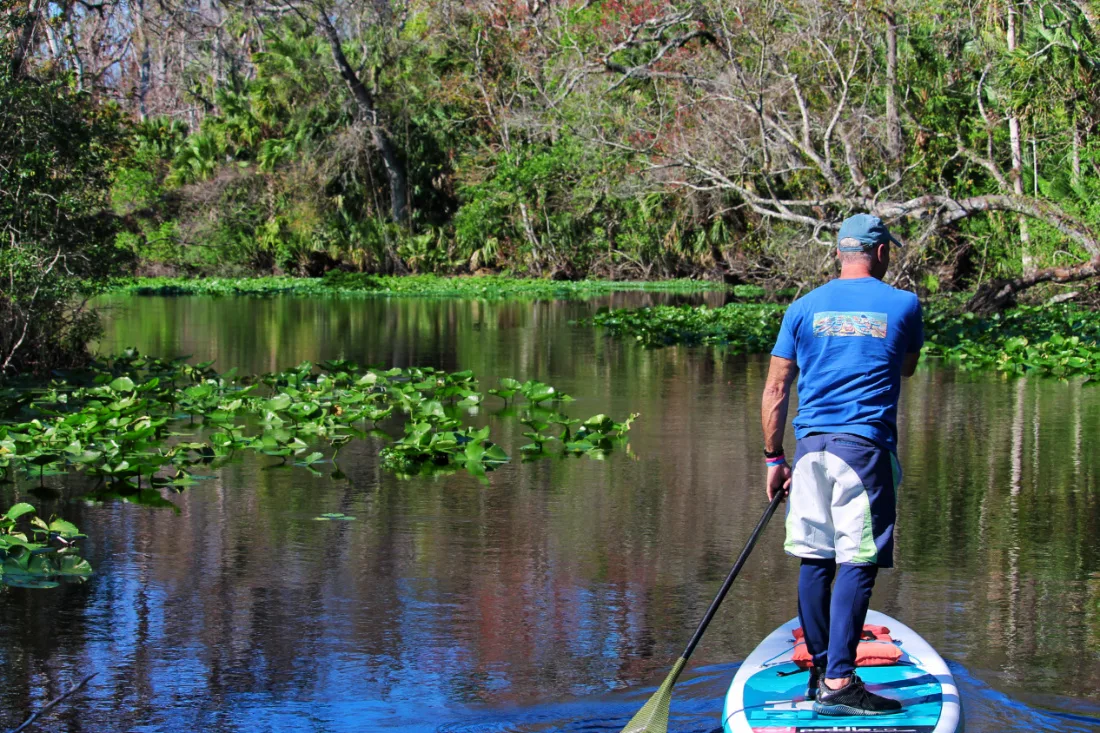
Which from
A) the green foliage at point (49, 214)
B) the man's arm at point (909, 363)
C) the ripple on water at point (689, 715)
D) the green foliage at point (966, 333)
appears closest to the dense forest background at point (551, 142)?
the green foliage at point (49, 214)

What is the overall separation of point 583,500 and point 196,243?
39.0 meters

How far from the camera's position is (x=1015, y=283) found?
22.1 m

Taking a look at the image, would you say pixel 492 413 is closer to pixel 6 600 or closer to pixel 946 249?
pixel 6 600

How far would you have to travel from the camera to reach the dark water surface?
4.91 m

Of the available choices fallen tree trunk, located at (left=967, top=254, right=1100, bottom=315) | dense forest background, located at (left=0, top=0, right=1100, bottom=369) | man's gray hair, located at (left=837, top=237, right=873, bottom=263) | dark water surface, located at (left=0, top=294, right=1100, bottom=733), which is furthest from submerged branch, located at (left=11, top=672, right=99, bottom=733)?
fallen tree trunk, located at (left=967, top=254, right=1100, bottom=315)

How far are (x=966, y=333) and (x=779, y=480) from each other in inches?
615

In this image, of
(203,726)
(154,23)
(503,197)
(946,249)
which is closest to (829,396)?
(203,726)

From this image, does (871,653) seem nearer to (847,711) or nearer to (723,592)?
(847,711)

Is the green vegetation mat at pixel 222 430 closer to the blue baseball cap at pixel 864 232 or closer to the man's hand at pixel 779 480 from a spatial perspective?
the man's hand at pixel 779 480

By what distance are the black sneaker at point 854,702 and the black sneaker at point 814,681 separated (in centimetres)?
14

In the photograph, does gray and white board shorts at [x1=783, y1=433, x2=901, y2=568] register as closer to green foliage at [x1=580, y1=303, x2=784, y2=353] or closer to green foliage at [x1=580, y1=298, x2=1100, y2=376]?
green foliage at [x1=580, y1=298, x2=1100, y2=376]

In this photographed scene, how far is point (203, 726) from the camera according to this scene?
4.62 meters

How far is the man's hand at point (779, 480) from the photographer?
481 centimetres

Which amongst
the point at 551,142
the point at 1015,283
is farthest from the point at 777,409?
the point at 551,142
